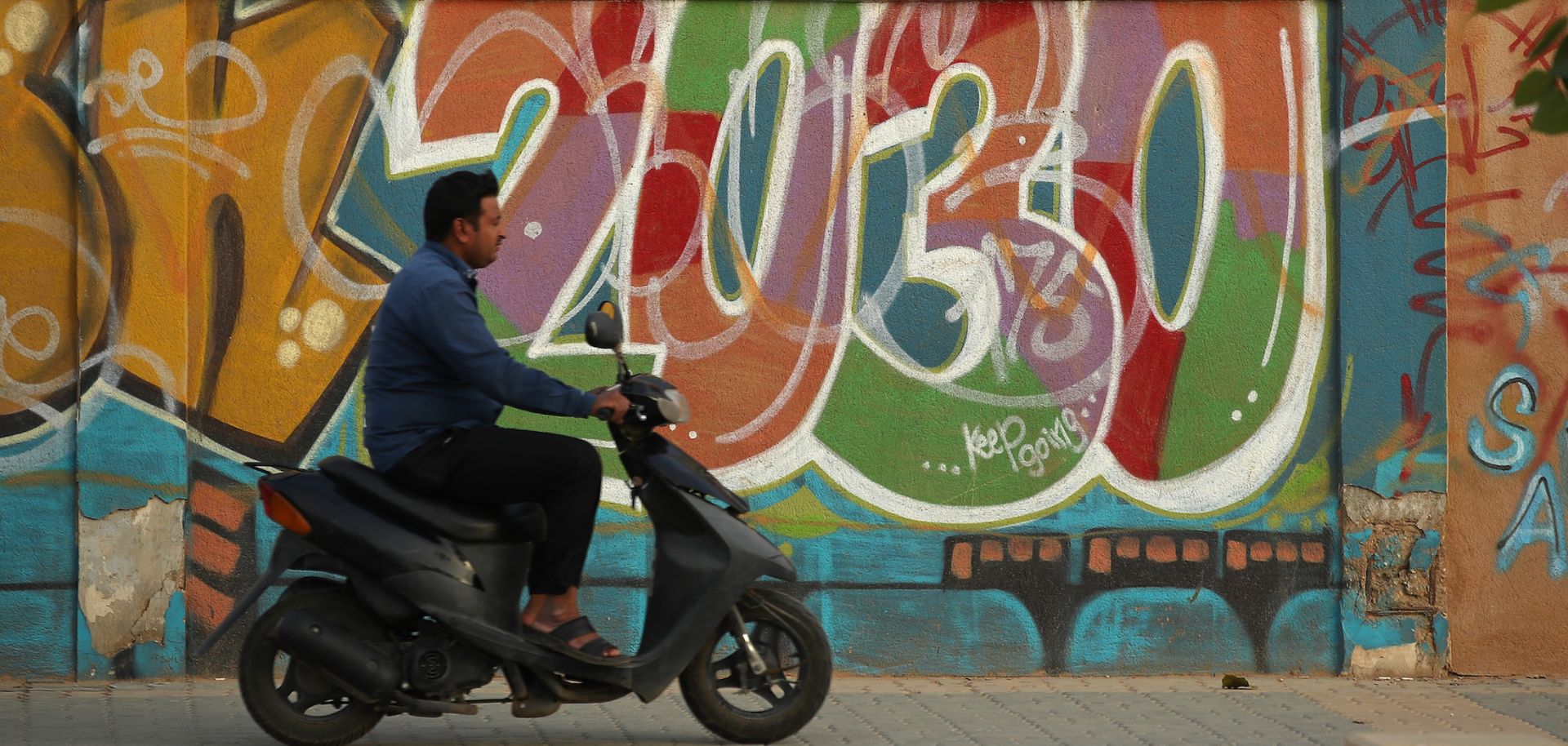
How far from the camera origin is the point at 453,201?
5.09 metres

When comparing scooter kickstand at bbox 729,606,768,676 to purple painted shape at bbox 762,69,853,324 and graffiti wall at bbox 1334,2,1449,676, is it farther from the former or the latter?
graffiti wall at bbox 1334,2,1449,676

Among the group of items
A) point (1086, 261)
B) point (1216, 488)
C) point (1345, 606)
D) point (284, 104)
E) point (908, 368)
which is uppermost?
point (284, 104)

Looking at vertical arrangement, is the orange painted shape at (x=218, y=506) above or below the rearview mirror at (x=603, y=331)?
below

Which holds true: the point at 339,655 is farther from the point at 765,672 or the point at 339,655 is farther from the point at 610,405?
the point at 765,672

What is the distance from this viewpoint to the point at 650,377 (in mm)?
5070

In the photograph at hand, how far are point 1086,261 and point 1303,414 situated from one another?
3.35 feet

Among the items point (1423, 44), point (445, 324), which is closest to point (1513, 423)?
point (1423, 44)

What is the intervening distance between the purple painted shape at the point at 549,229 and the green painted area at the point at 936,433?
1118 millimetres

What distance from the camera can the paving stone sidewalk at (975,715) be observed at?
17.7ft

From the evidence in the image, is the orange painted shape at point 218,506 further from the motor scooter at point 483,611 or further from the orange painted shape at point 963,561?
the orange painted shape at point 963,561

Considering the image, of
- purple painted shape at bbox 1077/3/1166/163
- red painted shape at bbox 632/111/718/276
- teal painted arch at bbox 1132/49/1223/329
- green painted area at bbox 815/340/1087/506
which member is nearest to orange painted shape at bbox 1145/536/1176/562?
green painted area at bbox 815/340/1087/506

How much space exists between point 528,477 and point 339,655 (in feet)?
2.38

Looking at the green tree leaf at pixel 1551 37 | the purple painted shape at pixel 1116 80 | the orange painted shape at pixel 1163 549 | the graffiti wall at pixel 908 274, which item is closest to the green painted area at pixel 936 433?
the graffiti wall at pixel 908 274

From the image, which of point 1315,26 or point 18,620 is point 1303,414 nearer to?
point 1315,26
